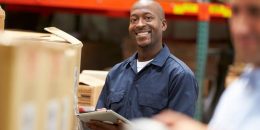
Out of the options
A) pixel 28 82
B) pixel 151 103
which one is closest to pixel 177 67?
pixel 151 103

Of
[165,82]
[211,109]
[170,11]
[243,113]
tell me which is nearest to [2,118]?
[243,113]

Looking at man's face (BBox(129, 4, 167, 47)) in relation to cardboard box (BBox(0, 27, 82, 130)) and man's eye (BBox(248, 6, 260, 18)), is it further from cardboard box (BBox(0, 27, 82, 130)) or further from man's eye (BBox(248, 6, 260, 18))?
man's eye (BBox(248, 6, 260, 18))

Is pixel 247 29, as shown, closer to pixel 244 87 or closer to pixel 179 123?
pixel 244 87

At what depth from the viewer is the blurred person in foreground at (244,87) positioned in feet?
3.69

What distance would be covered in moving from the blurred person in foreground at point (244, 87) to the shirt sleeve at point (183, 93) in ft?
4.47

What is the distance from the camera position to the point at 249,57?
3.76 ft

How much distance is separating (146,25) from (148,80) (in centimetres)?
33

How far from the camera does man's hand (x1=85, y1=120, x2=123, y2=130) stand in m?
2.30

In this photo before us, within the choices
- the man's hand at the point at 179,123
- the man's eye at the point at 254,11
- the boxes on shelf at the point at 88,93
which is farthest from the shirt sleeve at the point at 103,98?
the man's eye at the point at 254,11

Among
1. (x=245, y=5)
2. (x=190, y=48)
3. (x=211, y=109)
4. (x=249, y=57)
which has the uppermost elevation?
(x=245, y=5)

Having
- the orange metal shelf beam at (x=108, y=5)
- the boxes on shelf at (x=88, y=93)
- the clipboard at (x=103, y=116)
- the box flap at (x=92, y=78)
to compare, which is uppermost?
the orange metal shelf beam at (x=108, y=5)

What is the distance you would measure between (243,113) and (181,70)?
151cm

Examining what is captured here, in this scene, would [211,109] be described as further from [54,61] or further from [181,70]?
[54,61]

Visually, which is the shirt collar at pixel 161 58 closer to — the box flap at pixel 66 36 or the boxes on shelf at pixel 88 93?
the boxes on shelf at pixel 88 93
